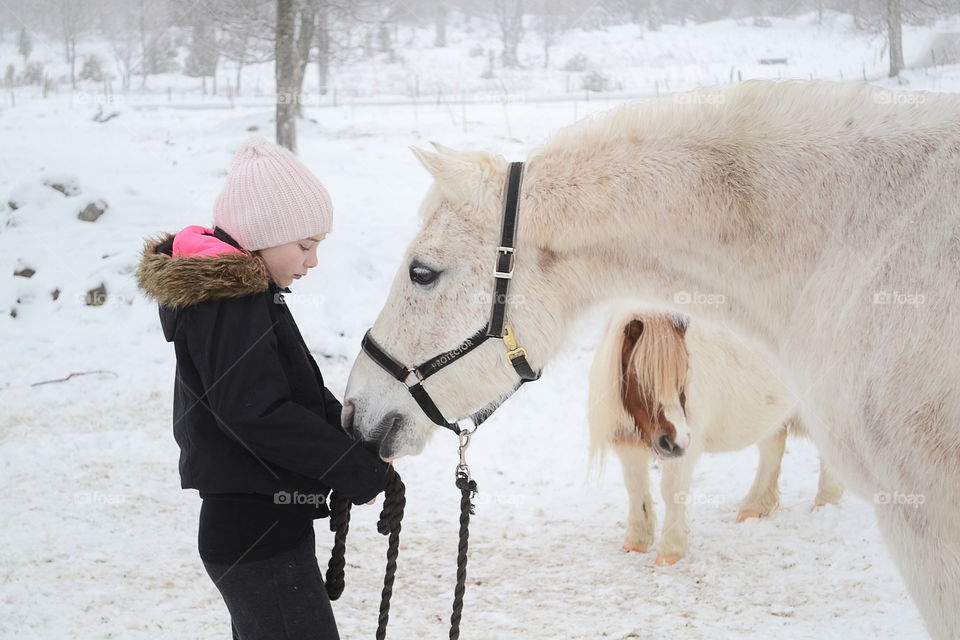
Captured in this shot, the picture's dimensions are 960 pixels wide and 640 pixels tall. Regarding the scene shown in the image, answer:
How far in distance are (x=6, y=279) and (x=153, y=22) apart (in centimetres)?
2352

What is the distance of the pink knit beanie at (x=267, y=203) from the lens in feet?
6.46

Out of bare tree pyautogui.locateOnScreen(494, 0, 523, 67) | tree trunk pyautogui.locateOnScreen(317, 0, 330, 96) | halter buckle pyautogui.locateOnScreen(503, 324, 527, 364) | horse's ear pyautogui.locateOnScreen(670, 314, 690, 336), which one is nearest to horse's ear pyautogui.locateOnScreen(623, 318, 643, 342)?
horse's ear pyautogui.locateOnScreen(670, 314, 690, 336)

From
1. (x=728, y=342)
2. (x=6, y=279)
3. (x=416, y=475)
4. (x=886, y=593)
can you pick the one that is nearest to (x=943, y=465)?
(x=886, y=593)

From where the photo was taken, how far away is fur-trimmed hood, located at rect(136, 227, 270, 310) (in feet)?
5.98

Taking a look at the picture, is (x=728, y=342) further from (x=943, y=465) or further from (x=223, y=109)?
(x=223, y=109)

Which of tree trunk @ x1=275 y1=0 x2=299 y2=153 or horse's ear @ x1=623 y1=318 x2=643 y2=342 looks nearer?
horse's ear @ x1=623 y1=318 x2=643 y2=342

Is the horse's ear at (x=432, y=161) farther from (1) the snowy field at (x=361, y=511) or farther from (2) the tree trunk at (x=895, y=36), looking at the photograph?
(2) the tree trunk at (x=895, y=36)

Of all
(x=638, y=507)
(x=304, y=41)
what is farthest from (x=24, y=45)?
(x=638, y=507)

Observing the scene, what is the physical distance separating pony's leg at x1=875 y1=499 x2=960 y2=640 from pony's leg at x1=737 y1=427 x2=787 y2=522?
119 inches

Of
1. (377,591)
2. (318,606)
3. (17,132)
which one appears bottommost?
(377,591)

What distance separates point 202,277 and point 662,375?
2.43m

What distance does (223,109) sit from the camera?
20.0 m

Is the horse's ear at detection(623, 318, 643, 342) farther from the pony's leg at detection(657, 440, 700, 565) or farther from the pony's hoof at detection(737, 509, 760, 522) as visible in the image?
the pony's hoof at detection(737, 509, 760, 522)

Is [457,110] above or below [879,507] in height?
above
